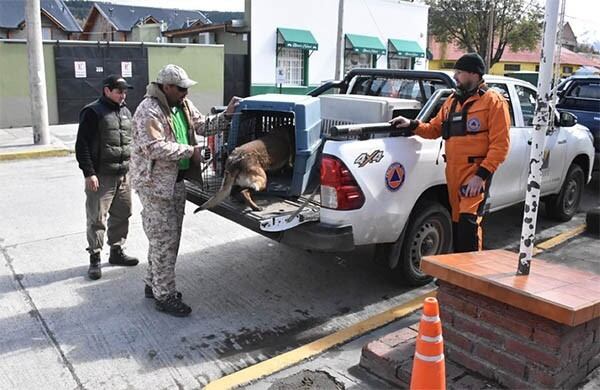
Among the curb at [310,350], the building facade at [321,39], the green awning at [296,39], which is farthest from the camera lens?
the green awning at [296,39]

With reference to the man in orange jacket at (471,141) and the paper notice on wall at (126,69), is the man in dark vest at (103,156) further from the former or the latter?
the paper notice on wall at (126,69)

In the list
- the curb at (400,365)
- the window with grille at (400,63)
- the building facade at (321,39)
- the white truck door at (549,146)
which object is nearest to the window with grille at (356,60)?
the building facade at (321,39)

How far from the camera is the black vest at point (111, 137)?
4.93m

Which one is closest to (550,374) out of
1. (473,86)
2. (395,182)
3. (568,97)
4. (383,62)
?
(395,182)

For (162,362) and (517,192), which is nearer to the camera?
(162,362)

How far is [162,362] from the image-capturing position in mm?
3688

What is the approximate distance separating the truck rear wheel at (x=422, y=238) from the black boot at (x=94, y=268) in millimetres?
Answer: 2649

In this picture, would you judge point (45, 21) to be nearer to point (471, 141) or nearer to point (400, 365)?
point (471, 141)

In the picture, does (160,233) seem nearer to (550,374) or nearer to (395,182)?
(395,182)

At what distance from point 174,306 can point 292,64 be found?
20025mm

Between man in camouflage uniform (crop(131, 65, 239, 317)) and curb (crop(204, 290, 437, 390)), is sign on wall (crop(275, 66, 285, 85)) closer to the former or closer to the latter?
man in camouflage uniform (crop(131, 65, 239, 317))

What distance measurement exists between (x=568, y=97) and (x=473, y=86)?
22.5 ft

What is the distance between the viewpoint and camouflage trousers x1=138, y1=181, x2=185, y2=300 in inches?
167

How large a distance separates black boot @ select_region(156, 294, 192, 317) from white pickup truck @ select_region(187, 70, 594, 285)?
0.78 meters
